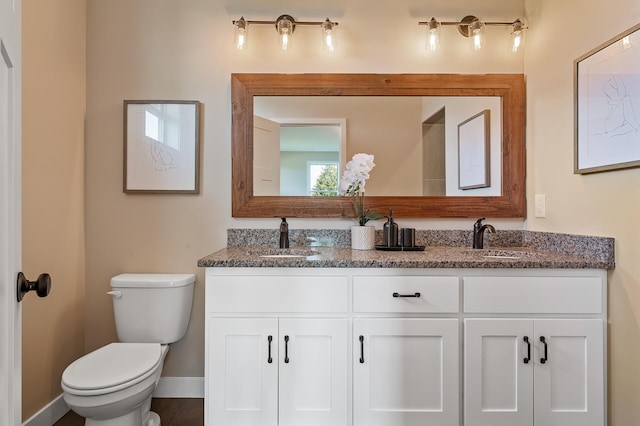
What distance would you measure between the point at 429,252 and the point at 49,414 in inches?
84.0

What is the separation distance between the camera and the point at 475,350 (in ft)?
5.14

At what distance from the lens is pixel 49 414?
183 centimetres

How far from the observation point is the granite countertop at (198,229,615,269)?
1.57 metres

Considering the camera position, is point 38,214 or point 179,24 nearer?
point 38,214

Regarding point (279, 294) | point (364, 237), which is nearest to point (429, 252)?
point (364, 237)

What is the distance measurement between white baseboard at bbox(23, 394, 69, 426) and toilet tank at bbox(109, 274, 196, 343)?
451 millimetres

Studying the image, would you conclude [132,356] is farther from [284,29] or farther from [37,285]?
[284,29]

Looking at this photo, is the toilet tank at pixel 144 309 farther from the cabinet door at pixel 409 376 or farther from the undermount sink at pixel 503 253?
the undermount sink at pixel 503 253

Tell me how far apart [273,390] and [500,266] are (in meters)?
1.14

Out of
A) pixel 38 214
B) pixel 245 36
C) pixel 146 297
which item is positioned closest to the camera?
pixel 38 214

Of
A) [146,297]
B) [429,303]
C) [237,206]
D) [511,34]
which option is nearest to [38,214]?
[146,297]

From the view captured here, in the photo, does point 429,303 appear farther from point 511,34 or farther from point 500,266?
point 511,34

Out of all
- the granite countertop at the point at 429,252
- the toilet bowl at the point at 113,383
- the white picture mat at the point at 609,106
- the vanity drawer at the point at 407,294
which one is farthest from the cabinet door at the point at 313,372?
the white picture mat at the point at 609,106

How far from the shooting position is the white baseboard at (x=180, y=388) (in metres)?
2.11
